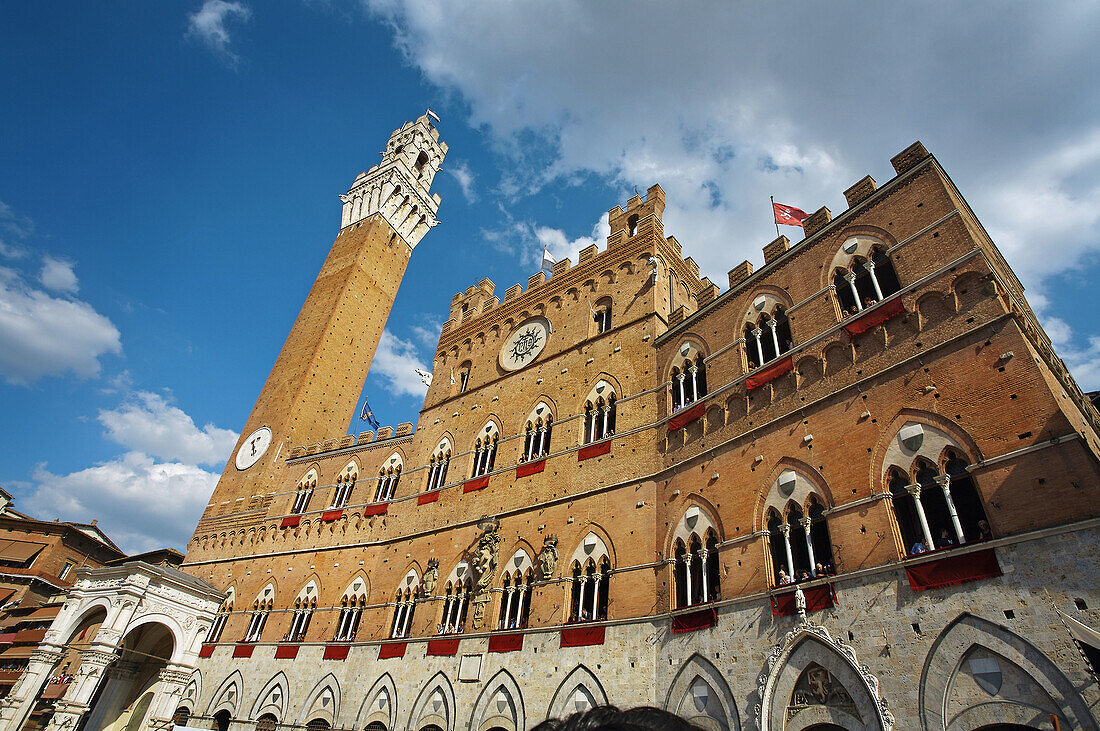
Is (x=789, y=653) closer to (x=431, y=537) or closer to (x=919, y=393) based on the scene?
(x=919, y=393)

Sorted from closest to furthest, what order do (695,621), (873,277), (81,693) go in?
(695,621) < (873,277) < (81,693)

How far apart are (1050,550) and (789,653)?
4507mm

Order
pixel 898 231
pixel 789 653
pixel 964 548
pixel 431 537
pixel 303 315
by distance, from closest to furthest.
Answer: pixel 964 548
pixel 789 653
pixel 898 231
pixel 431 537
pixel 303 315

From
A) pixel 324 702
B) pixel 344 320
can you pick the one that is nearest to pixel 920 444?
pixel 324 702

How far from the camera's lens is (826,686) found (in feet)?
34.2

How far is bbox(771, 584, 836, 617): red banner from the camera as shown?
11000mm

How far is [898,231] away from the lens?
1309cm

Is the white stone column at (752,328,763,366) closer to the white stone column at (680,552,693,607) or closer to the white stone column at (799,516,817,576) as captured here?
the white stone column at (799,516,817,576)

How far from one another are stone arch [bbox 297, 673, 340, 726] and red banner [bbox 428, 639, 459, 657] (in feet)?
13.0

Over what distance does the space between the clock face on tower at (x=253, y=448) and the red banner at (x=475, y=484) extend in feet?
45.6

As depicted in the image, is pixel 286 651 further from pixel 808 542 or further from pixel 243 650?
pixel 808 542

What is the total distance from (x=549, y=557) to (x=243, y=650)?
14283 mm

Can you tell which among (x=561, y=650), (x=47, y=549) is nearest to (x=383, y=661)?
(x=561, y=650)

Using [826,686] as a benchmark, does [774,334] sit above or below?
above
